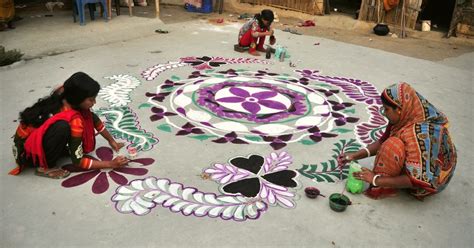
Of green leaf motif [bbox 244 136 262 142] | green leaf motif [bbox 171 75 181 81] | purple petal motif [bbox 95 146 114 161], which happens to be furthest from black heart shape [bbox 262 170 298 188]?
green leaf motif [bbox 171 75 181 81]

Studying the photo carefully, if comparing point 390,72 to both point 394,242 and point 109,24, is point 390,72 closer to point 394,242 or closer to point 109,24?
point 394,242

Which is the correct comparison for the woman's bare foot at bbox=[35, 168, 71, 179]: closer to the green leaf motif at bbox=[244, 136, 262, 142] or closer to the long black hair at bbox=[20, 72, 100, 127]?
the long black hair at bbox=[20, 72, 100, 127]

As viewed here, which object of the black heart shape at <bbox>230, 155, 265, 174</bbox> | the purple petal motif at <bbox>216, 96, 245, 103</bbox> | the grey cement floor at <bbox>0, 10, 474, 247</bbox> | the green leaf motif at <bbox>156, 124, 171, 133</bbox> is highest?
the purple petal motif at <bbox>216, 96, 245, 103</bbox>

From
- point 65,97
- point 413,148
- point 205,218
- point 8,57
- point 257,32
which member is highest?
point 257,32

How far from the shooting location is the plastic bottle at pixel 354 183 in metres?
2.71

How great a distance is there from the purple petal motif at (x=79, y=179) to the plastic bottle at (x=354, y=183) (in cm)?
184

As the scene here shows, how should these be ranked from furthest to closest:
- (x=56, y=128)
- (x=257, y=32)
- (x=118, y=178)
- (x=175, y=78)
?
(x=257, y=32) < (x=175, y=78) < (x=118, y=178) < (x=56, y=128)

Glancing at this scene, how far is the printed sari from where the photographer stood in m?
2.42

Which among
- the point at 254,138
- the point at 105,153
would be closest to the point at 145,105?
the point at 105,153

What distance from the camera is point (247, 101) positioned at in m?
4.32

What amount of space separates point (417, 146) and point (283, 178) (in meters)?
0.97

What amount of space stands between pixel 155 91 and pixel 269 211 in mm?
2478

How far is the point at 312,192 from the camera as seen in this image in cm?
269

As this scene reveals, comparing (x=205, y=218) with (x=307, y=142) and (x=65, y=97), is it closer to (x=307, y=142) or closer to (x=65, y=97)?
(x=65, y=97)
